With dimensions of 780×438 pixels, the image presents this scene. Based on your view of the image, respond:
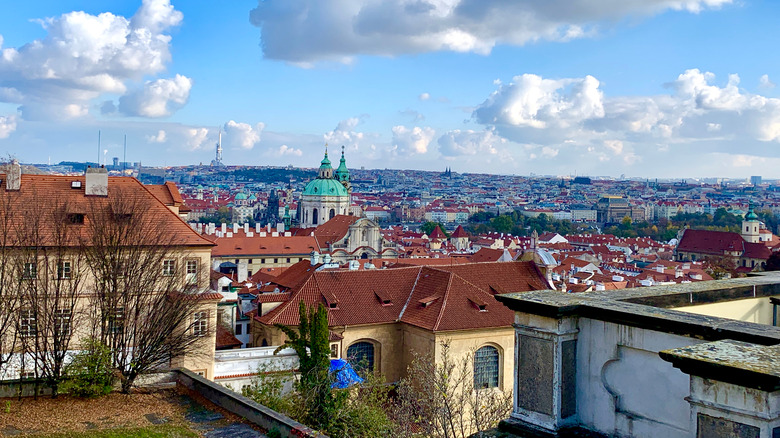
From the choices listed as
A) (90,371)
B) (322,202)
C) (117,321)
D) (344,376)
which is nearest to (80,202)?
(117,321)

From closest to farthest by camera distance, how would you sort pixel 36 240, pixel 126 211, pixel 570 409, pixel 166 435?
pixel 570 409 → pixel 166 435 → pixel 36 240 → pixel 126 211

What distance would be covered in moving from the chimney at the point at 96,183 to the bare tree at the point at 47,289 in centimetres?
278

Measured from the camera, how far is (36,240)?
1850 cm

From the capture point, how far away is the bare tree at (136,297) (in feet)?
59.7

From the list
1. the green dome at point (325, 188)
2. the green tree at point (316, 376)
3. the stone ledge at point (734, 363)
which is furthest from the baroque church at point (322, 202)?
the stone ledge at point (734, 363)

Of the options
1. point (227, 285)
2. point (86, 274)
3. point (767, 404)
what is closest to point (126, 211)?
point (86, 274)

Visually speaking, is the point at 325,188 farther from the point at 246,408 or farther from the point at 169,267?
the point at 246,408

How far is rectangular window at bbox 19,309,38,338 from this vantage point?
1747 centimetres

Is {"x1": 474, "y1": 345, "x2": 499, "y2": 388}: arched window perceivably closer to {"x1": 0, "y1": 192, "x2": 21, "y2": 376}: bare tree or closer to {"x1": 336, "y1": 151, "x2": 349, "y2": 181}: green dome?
{"x1": 0, "y1": 192, "x2": 21, "y2": 376}: bare tree

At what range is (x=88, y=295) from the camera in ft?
66.1

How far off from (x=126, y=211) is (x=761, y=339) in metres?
19.6

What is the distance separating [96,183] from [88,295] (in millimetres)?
5043

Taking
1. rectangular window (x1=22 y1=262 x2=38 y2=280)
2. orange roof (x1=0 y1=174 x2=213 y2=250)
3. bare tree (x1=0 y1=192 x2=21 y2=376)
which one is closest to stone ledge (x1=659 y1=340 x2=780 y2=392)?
bare tree (x1=0 y1=192 x2=21 y2=376)

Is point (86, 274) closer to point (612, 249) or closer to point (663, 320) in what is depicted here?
point (663, 320)
